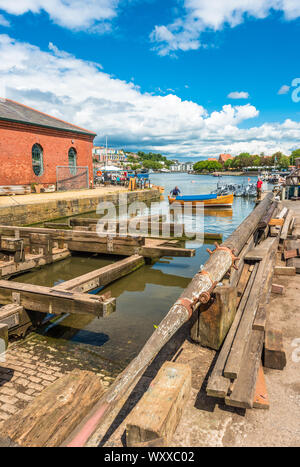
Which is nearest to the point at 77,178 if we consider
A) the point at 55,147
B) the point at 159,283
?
the point at 55,147

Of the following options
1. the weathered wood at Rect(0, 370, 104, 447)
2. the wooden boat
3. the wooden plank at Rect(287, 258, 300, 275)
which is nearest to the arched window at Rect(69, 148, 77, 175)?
the wooden boat

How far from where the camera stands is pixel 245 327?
10.5 feet

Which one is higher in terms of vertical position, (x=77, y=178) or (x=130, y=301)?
(x=77, y=178)

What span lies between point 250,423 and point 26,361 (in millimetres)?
3308

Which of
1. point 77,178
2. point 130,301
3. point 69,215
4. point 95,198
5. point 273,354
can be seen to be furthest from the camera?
point 77,178

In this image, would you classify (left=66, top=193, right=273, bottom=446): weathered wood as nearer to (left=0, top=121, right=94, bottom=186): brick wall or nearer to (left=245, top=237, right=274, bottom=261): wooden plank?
(left=245, top=237, right=274, bottom=261): wooden plank

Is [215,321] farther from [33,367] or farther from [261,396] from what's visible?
[33,367]

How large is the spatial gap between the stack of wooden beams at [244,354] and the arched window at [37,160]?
23.4m

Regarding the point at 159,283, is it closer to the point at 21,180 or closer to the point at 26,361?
the point at 26,361

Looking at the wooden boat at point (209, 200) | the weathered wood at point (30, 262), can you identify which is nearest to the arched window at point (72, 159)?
the wooden boat at point (209, 200)

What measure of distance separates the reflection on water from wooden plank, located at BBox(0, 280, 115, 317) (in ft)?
2.46

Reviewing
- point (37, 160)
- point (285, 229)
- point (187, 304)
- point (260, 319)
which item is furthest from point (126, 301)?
point (37, 160)

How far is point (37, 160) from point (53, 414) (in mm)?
25143

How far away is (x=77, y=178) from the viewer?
28.1 m
